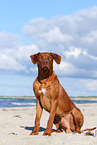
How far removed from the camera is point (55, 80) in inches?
269

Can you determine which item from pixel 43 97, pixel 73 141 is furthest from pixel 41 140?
pixel 43 97

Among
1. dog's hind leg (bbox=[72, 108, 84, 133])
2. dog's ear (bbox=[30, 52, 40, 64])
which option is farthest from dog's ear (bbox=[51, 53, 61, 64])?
dog's hind leg (bbox=[72, 108, 84, 133])

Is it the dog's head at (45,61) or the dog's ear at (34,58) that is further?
the dog's ear at (34,58)

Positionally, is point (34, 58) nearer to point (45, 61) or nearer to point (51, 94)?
point (45, 61)

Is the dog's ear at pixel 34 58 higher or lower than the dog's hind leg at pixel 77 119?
higher

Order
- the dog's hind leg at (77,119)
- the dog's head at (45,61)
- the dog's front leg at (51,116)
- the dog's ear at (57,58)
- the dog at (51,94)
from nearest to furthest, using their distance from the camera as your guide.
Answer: the dog's head at (45,61) < the dog at (51,94) < the dog's front leg at (51,116) < the dog's ear at (57,58) < the dog's hind leg at (77,119)

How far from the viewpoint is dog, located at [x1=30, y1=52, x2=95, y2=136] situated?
6523 millimetres

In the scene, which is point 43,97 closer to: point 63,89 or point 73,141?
point 63,89

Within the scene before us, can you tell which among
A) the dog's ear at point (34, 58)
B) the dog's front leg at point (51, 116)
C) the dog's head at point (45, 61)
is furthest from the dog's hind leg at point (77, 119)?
the dog's ear at point (34, 58)

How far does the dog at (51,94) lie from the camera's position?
6.52m

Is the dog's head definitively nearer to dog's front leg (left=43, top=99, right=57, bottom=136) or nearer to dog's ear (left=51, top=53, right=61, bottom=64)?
dog's ear (left=51, top=53, right=61, bottom=64)

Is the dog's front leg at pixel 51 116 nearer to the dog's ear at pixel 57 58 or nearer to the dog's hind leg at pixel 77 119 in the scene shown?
the dog's hind leg at pixel 77 119

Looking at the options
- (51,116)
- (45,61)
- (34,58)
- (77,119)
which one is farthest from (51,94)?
(77,119)

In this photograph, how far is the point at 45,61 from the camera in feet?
20.7
